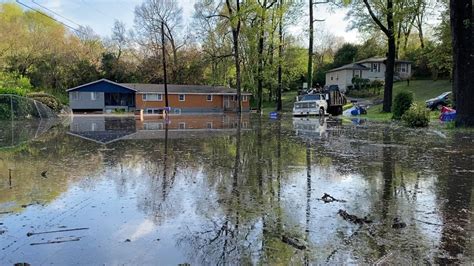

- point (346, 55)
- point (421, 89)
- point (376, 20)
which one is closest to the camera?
point (376, 20)

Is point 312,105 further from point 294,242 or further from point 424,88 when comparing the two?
point 294,242

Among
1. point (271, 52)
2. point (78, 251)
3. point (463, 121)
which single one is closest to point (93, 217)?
point (78, 251)

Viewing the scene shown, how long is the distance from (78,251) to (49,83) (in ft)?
206

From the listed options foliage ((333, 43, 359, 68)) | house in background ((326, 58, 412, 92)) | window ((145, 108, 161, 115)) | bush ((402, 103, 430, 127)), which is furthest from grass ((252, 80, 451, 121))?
bush ((402, 103, 430, 127))

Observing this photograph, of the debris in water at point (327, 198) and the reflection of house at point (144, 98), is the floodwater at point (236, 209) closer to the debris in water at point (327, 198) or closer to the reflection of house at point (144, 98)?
the debris in water at point (327, 198)

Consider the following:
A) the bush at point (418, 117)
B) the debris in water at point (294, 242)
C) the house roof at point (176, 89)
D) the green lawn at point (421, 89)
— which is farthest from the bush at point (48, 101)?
the debris in water at point (294, 242)

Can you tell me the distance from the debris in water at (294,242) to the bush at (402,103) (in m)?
22.5

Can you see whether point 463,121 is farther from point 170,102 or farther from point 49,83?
point 49,83

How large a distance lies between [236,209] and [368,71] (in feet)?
196

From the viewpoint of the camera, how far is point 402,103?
82.4ft

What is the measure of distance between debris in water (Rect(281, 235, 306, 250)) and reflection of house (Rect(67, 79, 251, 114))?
1822 inches

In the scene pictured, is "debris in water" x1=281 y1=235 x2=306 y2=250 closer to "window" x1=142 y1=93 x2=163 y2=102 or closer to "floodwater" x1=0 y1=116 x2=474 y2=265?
"floodwater" x1=0 y1=116 x2=474 y2=265

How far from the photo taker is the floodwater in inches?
150

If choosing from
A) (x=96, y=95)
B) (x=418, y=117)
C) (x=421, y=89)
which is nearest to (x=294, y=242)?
(x=418, y=117)
